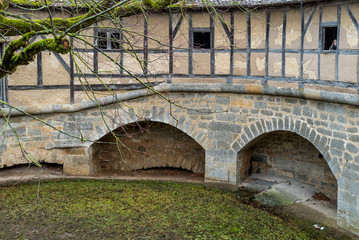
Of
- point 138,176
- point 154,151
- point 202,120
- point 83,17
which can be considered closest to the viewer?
point 83,17

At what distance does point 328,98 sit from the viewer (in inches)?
334

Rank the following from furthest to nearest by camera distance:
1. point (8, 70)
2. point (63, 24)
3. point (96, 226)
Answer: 1. point (96, 226)
2. point (63, 24)
3. point (8, 70)

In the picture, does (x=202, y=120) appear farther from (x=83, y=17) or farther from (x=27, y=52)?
(x=27, y=52)

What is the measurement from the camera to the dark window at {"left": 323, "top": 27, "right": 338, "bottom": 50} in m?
8.66

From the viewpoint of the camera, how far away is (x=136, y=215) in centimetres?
876

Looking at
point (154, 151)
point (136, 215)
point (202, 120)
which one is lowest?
point (136, 215)

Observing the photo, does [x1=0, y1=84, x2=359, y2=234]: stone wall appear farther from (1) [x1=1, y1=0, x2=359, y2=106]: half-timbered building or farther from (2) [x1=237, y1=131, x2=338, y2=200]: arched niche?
(2) [x1=237, y1=131, x2=338, y2=200]: arched niche

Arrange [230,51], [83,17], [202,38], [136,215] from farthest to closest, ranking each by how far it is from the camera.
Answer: [202,38] → [230,51] → [136,215] → [83,17]

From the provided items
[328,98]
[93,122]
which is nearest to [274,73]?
[328,98]

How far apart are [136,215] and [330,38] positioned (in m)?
4.81

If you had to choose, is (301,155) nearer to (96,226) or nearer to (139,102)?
(139,102)

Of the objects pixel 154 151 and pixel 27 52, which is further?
pixel 154 151

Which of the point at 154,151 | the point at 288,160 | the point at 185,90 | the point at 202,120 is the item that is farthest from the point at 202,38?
the point at 288,160

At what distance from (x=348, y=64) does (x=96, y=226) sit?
517 centimetres
